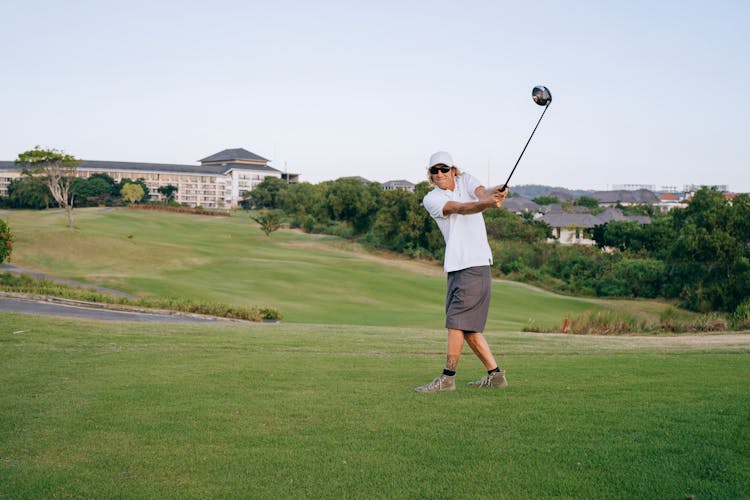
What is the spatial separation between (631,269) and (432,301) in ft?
100

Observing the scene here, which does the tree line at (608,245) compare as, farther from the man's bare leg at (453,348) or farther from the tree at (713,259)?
the man's bare leg at (453,348)

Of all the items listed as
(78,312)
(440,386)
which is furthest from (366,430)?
(78,312)

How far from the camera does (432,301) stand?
43.5 metres

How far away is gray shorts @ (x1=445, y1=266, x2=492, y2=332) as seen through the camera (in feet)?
26.1

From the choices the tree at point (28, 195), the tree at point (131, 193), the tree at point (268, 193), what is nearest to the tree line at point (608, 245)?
the tree at point (28, 195)

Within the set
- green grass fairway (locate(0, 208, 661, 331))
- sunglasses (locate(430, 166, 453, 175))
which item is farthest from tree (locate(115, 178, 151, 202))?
sunglasses (locate(430, 166, 453, 175))

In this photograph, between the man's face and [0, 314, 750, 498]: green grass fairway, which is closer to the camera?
[0, 314, 750, 498]: green grass fairway

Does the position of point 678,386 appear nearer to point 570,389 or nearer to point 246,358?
point 570,389

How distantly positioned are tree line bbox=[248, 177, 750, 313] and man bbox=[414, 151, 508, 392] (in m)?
22.6

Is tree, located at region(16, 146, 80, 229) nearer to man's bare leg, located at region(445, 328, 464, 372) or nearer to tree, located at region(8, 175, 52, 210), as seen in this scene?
tree, located at region(8, 175, 52, 210)

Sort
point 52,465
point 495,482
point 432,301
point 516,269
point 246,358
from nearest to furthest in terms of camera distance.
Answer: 1. point 495,482
2. point 52,465
3. point 246,358
4. point 432,301
5. point 516,269

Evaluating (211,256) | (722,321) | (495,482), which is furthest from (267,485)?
(211,256)

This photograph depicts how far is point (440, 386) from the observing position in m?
7.88

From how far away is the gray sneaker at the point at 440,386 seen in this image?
25.6ft
